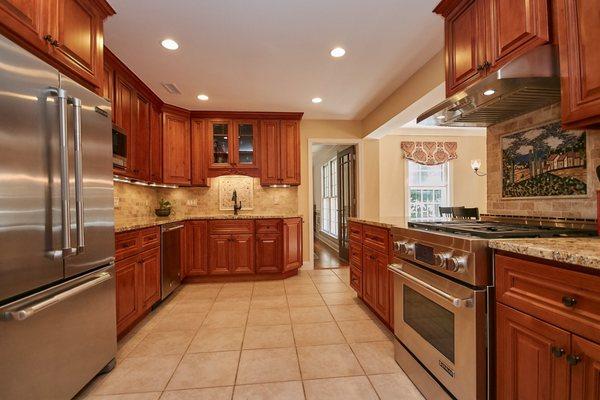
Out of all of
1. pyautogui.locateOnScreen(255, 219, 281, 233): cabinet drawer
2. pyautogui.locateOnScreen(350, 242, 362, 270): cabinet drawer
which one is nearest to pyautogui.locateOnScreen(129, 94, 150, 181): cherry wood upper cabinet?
pyautogui.locateOnScreen(255, 219, 281, 233): cabinet drawer

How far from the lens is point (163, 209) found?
403 cm

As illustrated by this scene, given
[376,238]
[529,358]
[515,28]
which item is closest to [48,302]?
[529,358]

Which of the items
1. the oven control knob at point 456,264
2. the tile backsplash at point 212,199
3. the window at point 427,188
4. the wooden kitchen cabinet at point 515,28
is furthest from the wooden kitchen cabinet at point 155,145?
the window at point 427,188

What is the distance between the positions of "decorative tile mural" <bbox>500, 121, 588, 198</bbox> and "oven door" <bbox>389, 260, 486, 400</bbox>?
877 mm

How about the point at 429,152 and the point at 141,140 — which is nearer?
the point at 141,140

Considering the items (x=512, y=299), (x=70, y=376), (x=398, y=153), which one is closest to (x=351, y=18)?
(x=512, y=299)

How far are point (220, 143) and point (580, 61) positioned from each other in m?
4.03

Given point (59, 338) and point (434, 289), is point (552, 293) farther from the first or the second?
point (59, 338)

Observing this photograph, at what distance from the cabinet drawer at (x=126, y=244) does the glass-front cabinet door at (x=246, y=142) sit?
7.09 feet

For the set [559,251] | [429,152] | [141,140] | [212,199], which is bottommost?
[559,251]

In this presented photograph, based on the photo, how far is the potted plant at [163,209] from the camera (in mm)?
4027

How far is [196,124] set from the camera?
436 centimetres

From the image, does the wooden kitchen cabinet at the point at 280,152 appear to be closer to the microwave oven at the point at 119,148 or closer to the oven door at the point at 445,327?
the microwave oven at the point at 119,148

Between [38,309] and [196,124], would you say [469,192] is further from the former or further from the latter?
[38,309]
